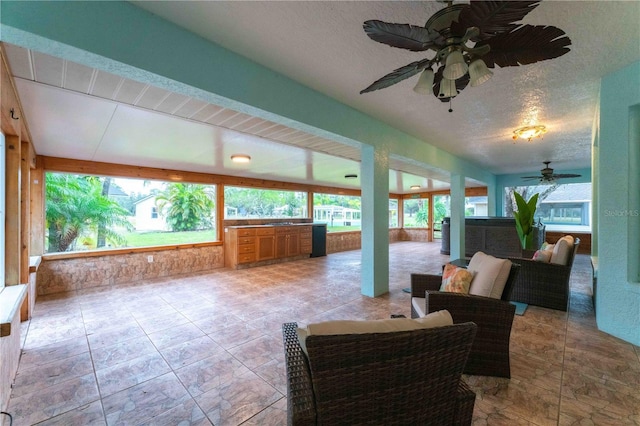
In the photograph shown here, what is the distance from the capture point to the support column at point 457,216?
19.2 feet

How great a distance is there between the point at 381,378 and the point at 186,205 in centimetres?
596

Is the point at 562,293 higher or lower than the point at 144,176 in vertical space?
lower

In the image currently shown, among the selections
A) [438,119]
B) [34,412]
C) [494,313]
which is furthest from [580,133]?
[34,412]

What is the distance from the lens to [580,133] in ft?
13.6

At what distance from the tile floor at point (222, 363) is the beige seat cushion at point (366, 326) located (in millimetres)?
957

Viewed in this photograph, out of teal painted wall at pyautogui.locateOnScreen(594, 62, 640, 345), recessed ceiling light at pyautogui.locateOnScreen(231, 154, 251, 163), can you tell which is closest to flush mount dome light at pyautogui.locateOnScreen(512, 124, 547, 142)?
teal painted wall at pyautogui.locateOnScreen(594, 62, 640, 345)

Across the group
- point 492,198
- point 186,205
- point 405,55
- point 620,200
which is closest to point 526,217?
point 620,200

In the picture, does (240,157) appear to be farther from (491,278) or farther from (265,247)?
(491,278)

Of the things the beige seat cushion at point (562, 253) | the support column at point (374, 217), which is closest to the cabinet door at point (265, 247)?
the support column at point (374, 217)

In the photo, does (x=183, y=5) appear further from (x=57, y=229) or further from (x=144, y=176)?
(x=57, y=229)

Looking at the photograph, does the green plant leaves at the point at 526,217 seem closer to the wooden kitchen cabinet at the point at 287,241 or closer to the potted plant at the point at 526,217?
the potted plant at the point at 526,217

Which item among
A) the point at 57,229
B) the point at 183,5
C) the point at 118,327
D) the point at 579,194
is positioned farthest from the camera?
the point at 579,194

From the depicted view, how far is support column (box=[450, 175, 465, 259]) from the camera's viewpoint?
584 centimetres

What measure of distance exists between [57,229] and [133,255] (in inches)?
46.5
